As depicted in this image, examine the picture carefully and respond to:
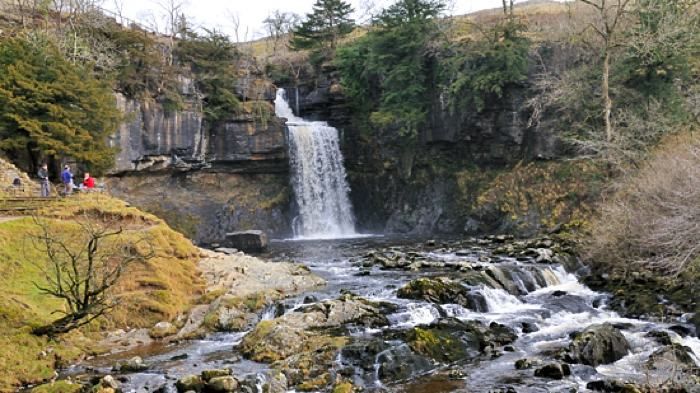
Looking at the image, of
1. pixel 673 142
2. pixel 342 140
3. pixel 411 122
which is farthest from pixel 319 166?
pixel 673 142

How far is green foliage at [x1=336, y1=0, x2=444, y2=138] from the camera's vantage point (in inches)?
1467

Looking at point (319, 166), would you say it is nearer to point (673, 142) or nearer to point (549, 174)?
point (549, 174)

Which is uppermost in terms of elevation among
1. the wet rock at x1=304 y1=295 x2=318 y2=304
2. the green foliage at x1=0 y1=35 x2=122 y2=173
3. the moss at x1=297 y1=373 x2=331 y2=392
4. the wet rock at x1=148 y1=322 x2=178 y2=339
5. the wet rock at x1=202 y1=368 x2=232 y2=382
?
the green foliage at x1=0 y1=35 x2=122 y2=173

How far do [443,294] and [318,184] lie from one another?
23949mm

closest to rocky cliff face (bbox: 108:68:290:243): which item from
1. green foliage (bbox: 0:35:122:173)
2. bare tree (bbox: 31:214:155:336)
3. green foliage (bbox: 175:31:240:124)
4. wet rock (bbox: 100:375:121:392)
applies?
green foliage (bbox: 175:31:240:124)

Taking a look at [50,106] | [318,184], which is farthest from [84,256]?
[318,184]

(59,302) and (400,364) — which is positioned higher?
(59,302)

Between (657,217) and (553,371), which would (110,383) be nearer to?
(553,371)

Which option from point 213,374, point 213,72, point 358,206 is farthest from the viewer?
point 358,206

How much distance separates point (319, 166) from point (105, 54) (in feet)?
49.6

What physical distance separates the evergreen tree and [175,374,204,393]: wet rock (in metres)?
40.0

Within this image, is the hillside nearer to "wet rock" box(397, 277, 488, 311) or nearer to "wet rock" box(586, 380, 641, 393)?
"wet rock" box(397, 277, 488, 311)

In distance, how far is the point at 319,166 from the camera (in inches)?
1597

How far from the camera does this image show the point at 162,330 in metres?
15.5
